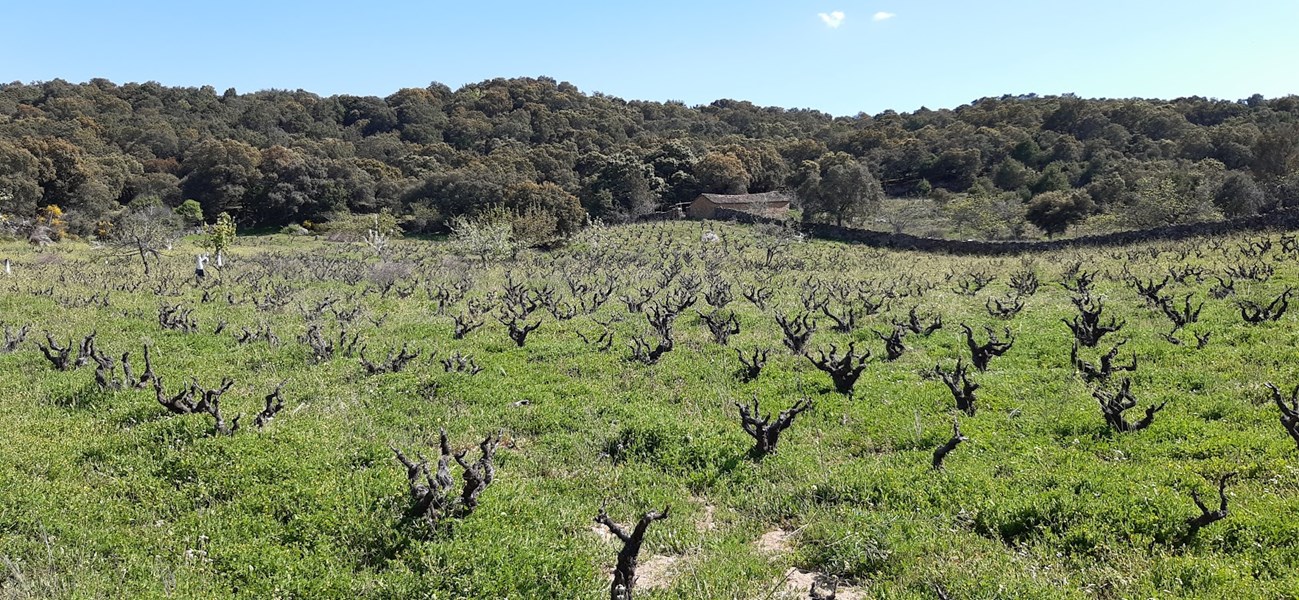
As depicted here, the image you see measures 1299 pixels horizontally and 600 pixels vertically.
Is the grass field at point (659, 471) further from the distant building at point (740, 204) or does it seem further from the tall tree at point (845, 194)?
the distant building at point (740, 204)

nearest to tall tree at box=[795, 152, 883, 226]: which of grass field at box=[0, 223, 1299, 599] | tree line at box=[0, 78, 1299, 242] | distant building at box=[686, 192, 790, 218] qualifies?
tree line at box=[0, 78, 1299, 242]

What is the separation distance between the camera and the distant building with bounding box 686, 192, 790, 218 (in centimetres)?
7094

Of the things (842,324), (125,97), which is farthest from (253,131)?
(842,324)

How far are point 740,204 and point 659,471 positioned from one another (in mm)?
64620

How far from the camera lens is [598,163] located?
3654 inches

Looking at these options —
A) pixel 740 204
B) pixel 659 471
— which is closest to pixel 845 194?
pixel 740 204

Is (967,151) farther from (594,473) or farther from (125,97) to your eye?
(125,97)

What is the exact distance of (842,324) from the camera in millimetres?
18688

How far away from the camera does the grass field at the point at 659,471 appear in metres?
6.43

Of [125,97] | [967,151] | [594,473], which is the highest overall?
[125,97]

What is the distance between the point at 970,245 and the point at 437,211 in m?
52.5

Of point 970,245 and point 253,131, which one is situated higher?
point 253,131

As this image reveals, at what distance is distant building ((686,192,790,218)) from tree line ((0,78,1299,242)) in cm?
318

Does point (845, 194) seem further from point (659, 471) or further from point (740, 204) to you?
point (659, 471)
